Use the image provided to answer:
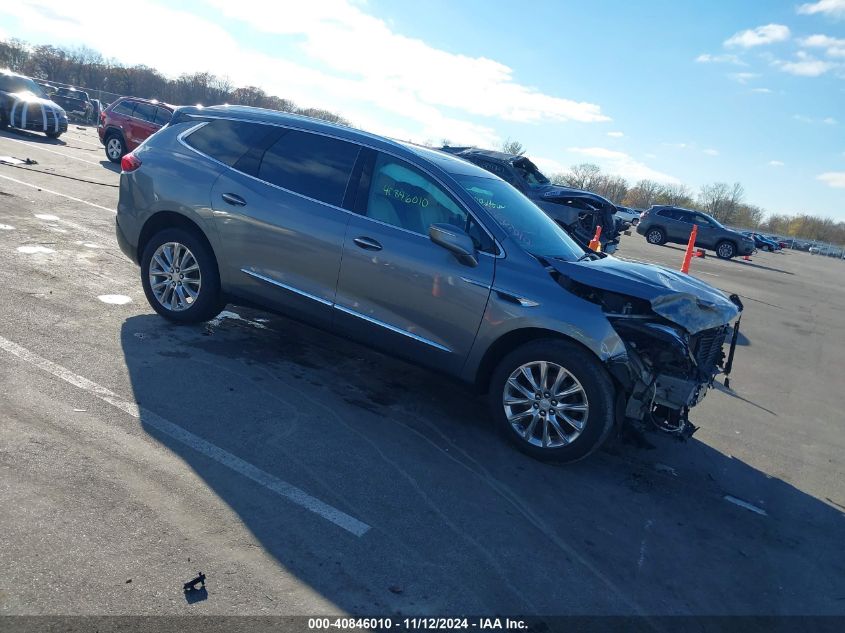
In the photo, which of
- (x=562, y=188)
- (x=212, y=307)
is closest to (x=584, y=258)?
(x=212, y=307)

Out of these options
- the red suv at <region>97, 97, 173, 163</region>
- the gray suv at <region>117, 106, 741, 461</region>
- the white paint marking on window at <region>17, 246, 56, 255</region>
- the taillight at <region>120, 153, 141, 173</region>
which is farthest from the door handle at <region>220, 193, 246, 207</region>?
the red suv at <region>97, 97, 173, 163</region>

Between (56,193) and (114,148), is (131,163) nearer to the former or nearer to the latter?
(56,193)

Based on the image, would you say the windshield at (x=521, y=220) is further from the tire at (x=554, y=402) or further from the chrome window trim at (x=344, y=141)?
the tire at (x=554, y=402)

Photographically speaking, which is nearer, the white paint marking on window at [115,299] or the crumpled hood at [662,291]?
the crumpled hood at [662,291]

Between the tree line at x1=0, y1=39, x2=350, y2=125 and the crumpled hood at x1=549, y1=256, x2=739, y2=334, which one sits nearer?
the crumpled hood at x1=549, y1=256, x2=739, y2=334

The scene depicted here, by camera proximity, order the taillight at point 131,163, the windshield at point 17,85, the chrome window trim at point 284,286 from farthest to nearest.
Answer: the windshield at point 17,85, the taillight at point 131,163, the chrome window trim at point 284,286

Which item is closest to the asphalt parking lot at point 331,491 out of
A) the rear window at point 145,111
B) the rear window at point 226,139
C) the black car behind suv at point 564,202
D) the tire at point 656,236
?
the rear window at point 226,139

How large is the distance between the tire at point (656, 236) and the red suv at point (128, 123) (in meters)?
21.2

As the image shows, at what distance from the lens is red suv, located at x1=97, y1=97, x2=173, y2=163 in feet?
60.8

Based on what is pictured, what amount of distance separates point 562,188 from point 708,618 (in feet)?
41.5

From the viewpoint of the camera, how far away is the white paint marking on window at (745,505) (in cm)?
448

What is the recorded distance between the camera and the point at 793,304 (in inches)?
628

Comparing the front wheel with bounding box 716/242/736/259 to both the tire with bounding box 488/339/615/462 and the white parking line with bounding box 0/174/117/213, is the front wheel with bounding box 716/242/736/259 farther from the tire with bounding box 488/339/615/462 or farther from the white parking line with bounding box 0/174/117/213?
the tire with bounding box 488/339/615/462

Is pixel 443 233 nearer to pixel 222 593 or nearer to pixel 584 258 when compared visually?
pixel 584 258
